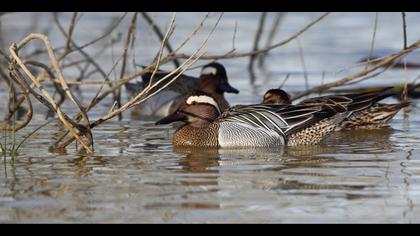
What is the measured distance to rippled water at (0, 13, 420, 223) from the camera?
655 cm

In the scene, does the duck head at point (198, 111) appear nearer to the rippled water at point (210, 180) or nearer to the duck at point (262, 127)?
the duck at point (262, 127)

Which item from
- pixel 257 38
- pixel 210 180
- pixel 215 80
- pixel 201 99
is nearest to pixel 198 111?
pixel 201 99

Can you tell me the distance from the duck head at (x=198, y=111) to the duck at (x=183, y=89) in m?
1.91

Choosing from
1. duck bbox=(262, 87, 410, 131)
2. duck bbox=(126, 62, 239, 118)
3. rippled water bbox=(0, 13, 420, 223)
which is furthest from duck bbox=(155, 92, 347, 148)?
duck bbox=(126, 62, 239, 118)

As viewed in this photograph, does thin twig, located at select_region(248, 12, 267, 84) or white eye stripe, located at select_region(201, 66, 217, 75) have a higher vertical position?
thin twig, located at select_region(248, 12, 267, 84)

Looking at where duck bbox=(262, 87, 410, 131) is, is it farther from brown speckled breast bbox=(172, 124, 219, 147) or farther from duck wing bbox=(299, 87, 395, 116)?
brown speckled breast bbox=(172, 124, 219, 147)

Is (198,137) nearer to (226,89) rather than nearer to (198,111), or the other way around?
(198,111)

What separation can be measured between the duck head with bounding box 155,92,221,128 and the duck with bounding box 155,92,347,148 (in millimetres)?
12

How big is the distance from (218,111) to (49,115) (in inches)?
88.6

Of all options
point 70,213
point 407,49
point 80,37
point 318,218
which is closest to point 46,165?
point 70,213

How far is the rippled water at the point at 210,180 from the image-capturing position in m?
6.55

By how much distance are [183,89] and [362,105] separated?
11.0 feet

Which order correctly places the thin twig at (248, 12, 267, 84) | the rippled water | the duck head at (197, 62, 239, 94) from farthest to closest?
the thin twig at (248, 12, 267, 84) < the duck head at (197, 62, 239, 94) < the rippled water

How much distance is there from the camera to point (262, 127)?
9.92 meters
